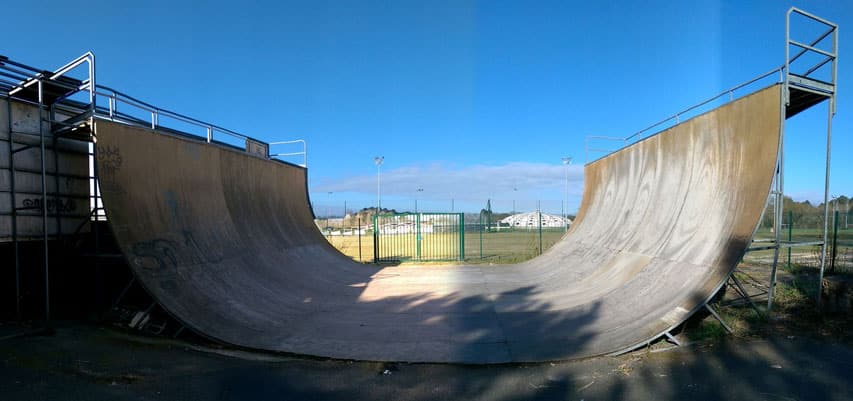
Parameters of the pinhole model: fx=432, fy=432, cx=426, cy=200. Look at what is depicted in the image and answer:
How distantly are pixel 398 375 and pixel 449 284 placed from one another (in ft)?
23.2

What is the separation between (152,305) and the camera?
6.46 metres

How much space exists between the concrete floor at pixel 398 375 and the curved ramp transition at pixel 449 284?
447 millimetres

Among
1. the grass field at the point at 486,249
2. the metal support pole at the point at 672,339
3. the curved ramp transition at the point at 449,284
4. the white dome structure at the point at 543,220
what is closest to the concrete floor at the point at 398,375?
the metal support pole at the point at 672,339

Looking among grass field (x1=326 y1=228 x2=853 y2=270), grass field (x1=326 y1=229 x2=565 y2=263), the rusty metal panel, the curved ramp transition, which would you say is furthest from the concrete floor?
grass field (x1=326 y1=229 x2=565 y2=263)

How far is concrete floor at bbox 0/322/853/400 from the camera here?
14.2ft

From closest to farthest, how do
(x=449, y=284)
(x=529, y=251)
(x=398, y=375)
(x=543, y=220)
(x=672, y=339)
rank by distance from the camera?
(x=398, y=375) → (x=672, y=339) → (x=449, y=284) → (x=529, y=251) → (x=543, y=220)

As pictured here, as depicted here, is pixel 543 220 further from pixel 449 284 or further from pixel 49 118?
pixel 49 118

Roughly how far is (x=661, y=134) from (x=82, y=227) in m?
11.9

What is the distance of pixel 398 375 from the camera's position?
520 centimetres

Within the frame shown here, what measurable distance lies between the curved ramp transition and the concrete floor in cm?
45

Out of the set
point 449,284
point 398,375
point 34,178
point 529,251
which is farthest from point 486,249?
point 34,178

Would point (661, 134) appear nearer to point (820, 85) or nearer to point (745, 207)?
point (820, 85)

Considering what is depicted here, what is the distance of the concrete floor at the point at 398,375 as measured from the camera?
14.2 ft

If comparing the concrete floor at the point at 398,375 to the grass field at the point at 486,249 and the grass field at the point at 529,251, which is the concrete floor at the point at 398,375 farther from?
the grass field at the point at 486,249
